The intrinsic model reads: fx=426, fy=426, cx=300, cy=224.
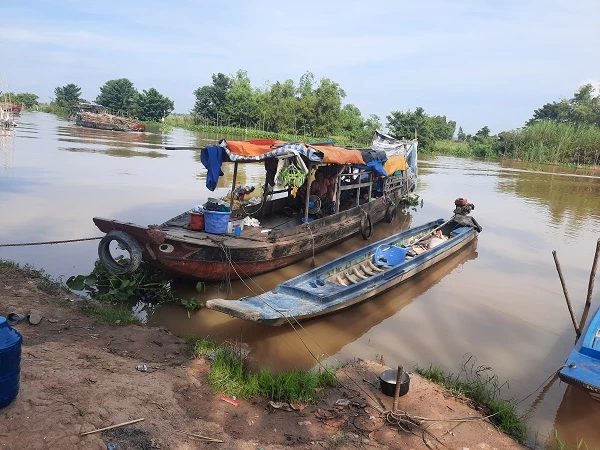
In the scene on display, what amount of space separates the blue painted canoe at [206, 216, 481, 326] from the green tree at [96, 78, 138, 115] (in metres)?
63.6

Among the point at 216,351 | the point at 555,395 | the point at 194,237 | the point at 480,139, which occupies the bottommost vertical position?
the point at 555,395

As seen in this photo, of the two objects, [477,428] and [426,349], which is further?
[426,349]

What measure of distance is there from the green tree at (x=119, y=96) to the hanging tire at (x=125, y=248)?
63.8 metres

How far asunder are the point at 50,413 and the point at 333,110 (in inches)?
1892

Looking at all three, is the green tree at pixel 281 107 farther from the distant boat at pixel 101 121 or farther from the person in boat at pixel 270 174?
the person in boat at pixel 270 174

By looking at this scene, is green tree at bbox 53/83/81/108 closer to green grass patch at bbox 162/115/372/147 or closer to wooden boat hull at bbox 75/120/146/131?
green grass patch at bbox 162/115/372/147

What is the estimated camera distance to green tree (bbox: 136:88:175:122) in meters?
62.6

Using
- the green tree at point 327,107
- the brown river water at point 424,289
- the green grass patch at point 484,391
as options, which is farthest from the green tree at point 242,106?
the green grass patch at point 484,391

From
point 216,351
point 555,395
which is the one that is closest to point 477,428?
point 555,395

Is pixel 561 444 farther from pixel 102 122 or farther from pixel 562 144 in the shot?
pixel 102 122

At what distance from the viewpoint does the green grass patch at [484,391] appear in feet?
13.8

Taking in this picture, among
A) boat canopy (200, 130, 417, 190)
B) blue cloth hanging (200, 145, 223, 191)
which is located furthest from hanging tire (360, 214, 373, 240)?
blue cloth hanging (200, 145, 223, 191)

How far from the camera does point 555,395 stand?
5141 mm

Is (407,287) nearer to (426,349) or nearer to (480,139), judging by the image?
(426,349)
